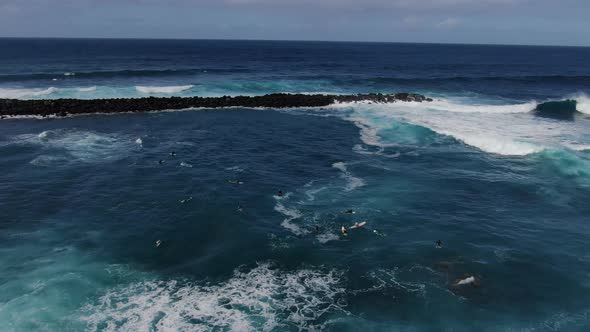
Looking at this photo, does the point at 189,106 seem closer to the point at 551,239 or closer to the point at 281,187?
the point at 281,187

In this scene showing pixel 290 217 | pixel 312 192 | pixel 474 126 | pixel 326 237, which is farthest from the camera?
pixel 474 126

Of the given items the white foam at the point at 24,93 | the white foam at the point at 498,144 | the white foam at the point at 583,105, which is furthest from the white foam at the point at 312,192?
the white foam at the point at 583,105

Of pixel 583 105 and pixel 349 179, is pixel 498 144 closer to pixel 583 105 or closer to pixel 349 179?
pixel 349 179

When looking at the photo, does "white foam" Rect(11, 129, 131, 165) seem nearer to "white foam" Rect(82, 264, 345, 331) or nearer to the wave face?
"white foam" Rect(82, 264, 345, 331)

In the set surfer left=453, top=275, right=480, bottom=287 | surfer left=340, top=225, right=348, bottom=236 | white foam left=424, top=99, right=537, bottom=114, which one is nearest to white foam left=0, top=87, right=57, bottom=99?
white foam left=424, top=99, right=537, bottom=114

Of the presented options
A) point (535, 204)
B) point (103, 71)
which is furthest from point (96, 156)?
point (103, 71)

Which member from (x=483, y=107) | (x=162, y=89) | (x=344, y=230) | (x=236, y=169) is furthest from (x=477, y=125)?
(x=162, y=89)
